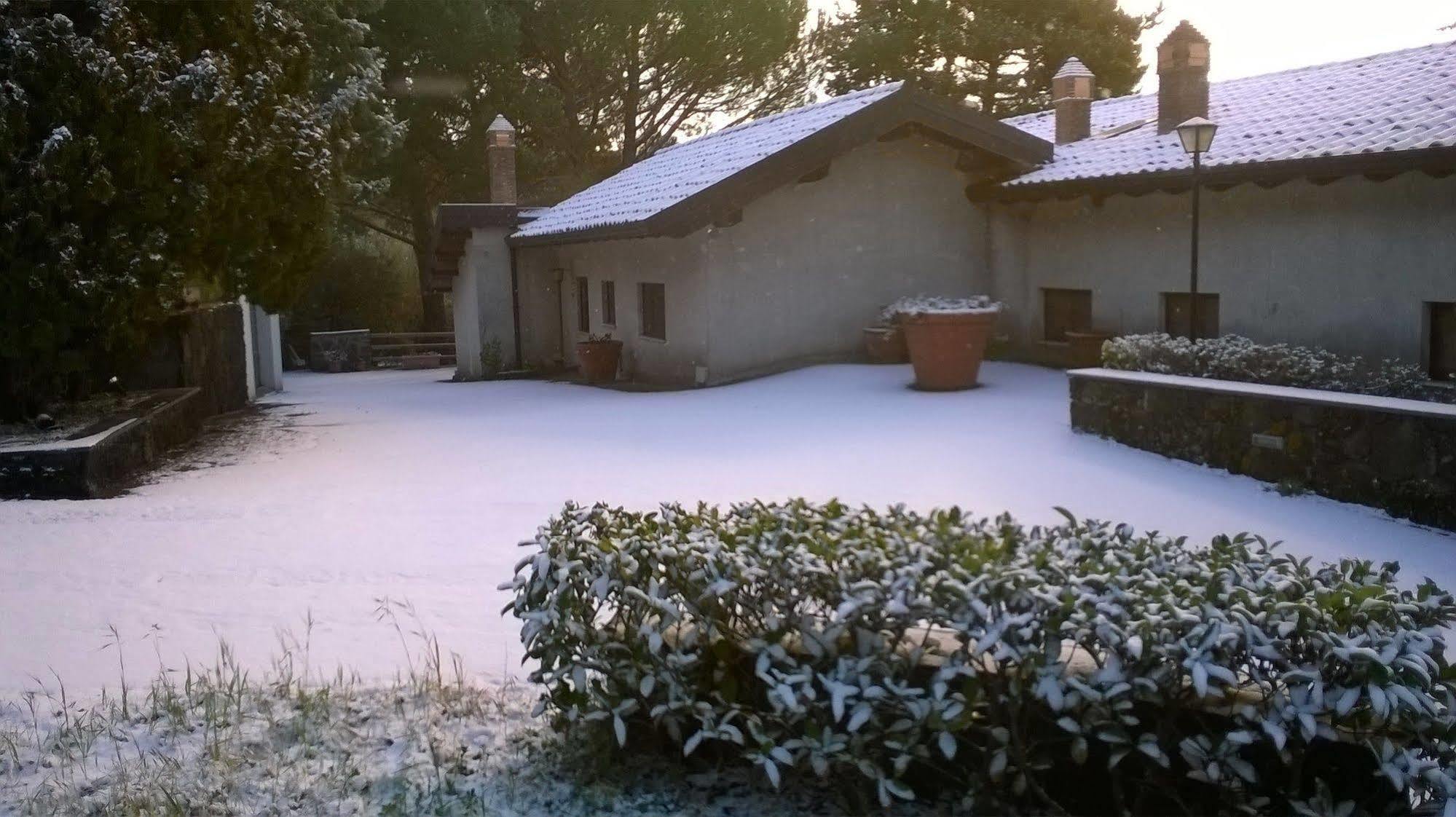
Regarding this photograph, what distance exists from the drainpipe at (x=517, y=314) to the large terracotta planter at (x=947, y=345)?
10.8 metres

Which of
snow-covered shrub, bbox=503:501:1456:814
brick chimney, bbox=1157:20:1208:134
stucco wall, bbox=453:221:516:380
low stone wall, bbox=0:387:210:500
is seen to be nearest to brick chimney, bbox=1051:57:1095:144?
brick chimney, bbox=1157:20:1208:134

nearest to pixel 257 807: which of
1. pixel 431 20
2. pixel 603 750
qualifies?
pixel 603 750

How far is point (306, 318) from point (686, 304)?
21.5m

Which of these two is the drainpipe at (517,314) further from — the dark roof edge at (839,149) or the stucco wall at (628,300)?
the dark roof edge at (839,149)

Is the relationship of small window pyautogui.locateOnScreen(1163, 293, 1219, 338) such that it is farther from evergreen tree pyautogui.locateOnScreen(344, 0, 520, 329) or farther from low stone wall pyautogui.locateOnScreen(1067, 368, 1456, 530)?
evergreen tree pyautogui.locateOnScreen(344, 0, 520, 329)

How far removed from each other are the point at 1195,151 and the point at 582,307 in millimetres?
12328

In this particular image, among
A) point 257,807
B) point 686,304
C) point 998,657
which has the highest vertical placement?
point 686,304

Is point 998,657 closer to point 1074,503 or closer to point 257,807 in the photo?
point 257,807

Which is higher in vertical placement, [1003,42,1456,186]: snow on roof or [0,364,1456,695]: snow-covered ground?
[1003,42,1456,186]: snow on roof

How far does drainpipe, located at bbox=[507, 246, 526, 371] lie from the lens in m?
23.4

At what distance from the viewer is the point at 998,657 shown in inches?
144

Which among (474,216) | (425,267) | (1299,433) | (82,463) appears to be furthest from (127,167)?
(425,267)

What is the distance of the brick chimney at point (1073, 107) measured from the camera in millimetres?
19047

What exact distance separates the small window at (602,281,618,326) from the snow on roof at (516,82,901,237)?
1.33 meters
